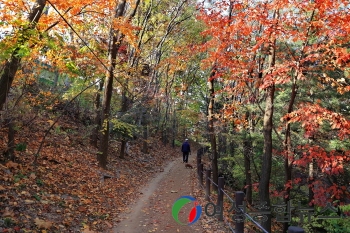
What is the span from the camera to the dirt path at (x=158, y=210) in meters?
7.39

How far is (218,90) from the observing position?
12641mm

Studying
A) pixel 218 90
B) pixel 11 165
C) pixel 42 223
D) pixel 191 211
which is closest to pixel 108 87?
pixel 218 90

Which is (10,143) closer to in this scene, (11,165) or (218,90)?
(11,165)

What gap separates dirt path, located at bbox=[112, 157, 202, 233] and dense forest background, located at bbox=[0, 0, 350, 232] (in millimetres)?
980

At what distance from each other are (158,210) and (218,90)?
6.21 metres

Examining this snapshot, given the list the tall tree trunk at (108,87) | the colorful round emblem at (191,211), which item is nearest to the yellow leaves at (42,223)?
the colorful round emblem at (191,211)

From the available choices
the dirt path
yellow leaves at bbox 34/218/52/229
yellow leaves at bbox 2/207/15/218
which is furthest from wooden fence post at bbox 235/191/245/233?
yellow leaves at bbox 2/207/15/218

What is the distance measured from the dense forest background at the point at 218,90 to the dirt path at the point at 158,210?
0.98 m

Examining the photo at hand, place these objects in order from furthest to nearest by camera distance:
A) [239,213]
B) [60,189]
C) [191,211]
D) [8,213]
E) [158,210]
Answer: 1. [158,210]
2. [191,211]
3. [60,189]
4. [239,213]
5. [8,213]

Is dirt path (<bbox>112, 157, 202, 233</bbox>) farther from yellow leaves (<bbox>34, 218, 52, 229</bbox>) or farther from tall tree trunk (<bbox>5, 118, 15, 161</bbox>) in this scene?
tall tree trunk (<bbox>5, 118, 15, 161</bbox>)

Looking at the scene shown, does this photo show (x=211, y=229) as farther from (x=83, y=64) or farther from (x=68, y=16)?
(x=83, y=64)

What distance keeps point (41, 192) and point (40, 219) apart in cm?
162

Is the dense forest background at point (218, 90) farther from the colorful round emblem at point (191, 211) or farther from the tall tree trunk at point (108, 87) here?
the colorful round emblem at point (191, 211)

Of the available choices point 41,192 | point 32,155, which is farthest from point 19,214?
point 32,155
